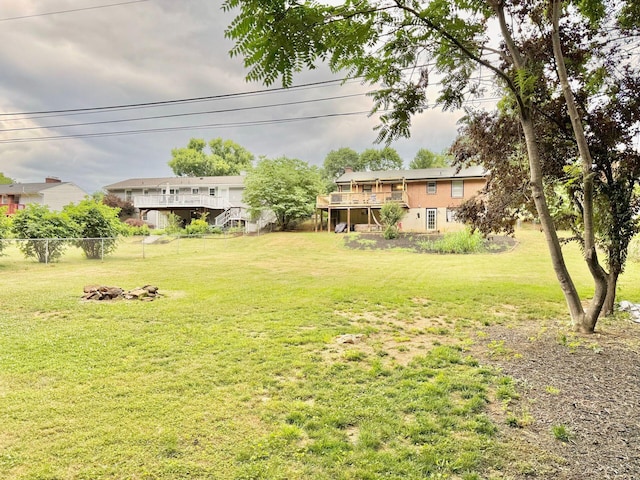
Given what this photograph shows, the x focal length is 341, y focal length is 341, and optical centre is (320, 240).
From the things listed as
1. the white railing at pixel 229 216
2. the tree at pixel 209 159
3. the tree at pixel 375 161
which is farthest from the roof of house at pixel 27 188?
the tree at pixel 375 161

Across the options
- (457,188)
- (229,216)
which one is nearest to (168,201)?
(229,216)

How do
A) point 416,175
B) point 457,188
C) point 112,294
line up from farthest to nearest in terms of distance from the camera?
point 416,175, point 457,188, point 112,294

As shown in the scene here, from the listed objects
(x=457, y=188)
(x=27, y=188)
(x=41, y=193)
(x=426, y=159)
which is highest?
(x=426, y=159)

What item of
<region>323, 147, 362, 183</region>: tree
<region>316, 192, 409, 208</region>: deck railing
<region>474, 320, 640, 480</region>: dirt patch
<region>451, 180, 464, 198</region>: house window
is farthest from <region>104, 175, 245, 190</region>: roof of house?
<region>474, 320, 640, 480</region>: dirt patch

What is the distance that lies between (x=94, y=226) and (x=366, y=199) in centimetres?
1825

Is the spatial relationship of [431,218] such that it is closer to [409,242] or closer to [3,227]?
[409,242]

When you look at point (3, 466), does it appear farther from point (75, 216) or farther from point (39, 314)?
point (75, 216)

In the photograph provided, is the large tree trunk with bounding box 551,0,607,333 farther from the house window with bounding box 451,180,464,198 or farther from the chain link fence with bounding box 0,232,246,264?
the house window with bounding box 451,180,464,198

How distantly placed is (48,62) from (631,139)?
27267 millimetres

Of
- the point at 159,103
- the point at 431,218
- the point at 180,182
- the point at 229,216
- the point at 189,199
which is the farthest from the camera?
the point at 180,182

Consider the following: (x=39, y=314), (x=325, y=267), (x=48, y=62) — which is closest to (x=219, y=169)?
(x=48, y=62)

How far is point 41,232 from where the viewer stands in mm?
14023

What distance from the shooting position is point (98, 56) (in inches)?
786

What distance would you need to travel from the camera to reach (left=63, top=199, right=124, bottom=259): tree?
15289 mm
